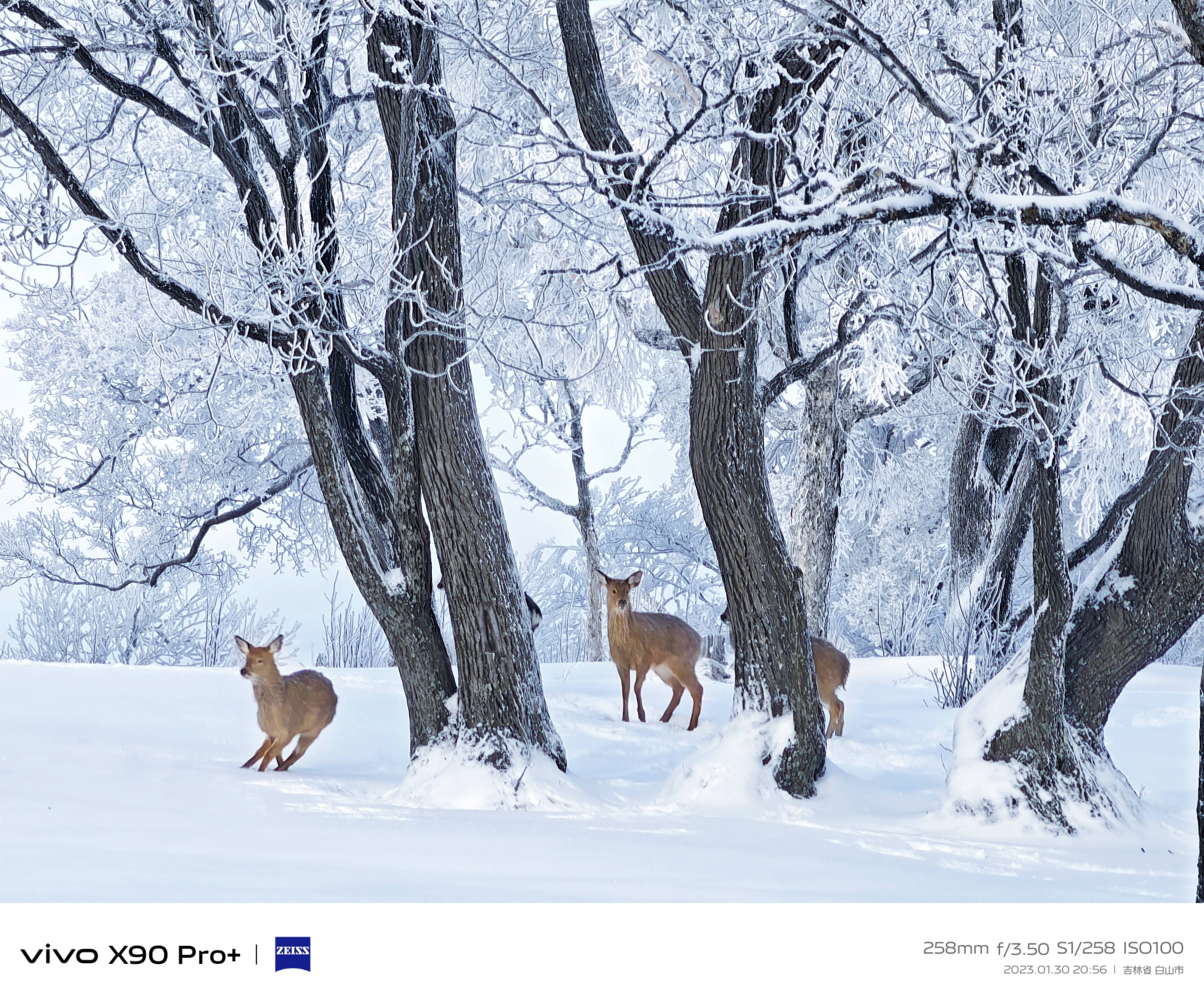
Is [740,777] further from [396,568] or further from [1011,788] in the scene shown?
[396,568]

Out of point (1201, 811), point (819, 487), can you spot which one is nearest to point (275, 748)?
point (1201, 811)

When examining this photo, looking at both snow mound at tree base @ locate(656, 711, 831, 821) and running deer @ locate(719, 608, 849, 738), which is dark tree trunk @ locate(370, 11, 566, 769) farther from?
running deer @ locate(719, 608, 849, 738)

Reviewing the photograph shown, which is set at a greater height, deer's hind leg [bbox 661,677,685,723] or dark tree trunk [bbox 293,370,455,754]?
dark tree trunk [bbox 293,370,455,754]

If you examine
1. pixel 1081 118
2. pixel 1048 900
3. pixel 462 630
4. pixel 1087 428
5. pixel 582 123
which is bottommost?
pixel 1048 900

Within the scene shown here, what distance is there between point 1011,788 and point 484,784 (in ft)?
8.67

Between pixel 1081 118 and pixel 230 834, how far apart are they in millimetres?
4820

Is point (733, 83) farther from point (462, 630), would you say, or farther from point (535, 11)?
point (535, 11)

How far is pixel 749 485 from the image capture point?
19.7ft

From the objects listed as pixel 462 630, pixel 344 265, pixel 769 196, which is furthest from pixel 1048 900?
pixel 344 265

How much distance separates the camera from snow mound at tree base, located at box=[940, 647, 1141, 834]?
543cm

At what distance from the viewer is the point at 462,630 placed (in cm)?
591

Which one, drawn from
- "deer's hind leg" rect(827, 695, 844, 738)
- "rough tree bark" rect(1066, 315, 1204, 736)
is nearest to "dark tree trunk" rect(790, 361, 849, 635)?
"deer's hind leg" rect(827, 695, 844, 738)

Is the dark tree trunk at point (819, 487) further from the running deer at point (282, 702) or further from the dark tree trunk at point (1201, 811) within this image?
the dark tree trunk at point (1201, 811)
